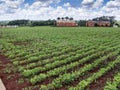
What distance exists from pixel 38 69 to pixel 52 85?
2.55 metres

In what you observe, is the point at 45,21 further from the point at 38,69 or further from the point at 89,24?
the point at 38,69

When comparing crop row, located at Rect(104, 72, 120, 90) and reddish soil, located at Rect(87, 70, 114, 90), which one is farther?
reddish soil, located at Rect(87, 70, 114, 90)

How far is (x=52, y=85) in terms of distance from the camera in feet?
28.1

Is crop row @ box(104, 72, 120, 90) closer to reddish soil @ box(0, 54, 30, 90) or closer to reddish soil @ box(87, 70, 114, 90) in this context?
reddish soil @ box(87, 70, 114, 90)

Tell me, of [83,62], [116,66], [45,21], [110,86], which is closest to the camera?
[110,86]

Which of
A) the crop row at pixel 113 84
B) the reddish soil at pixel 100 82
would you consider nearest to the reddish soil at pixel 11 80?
the reddish soil at pixel 100 82

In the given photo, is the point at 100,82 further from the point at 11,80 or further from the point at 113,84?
the point at 11,80

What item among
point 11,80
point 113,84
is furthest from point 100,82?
point 11,80

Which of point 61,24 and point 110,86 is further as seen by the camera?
point 61,24

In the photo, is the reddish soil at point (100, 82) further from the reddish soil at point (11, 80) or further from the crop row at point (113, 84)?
the reddish soil at point (11, 80)

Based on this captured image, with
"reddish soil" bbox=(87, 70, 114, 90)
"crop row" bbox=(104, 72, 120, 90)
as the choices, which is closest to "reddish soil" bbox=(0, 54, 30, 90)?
"reddish soil" bbox=(87, 70, 114, 90)

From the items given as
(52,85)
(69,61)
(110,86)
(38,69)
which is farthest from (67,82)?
(69,61)

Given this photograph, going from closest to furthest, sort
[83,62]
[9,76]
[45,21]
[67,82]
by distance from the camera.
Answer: [67,82] < [9,76] < [83,62] < [45,21]

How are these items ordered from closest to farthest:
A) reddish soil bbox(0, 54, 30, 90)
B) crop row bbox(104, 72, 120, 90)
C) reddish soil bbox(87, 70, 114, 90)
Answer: crop row bbox(104, 72, 120, 90)
reddish soil bbox(87, 70, 114, 90)
reddish soil bbox(0, 54, 30, 90)
